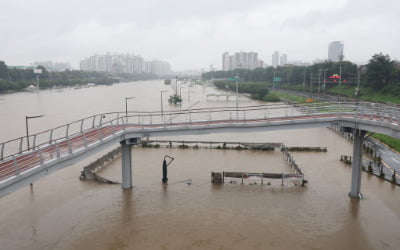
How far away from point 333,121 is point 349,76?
5957 centimetres

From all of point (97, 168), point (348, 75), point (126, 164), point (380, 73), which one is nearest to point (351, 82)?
point (348, 75)

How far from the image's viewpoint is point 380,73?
5741 cm

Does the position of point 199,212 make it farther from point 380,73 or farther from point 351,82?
point 351,82

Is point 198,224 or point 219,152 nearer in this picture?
point 198,224

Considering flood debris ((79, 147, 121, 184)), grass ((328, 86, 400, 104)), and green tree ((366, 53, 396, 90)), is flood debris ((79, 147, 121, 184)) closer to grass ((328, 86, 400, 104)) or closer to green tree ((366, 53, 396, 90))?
grass ((328, 86, 400, 104))

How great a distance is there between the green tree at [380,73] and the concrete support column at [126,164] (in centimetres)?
5339

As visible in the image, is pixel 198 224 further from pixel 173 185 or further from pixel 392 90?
pixel 392 90

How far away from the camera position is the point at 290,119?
17.5 m

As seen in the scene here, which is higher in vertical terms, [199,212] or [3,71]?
[3,71]

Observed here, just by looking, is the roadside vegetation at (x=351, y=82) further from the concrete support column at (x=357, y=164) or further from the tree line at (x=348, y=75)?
the concrete support column at (x=357, y=164)

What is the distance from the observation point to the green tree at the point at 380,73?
188 feet

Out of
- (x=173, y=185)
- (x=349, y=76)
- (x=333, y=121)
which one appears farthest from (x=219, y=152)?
(x=349, y=76)

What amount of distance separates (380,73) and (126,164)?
53.9 m

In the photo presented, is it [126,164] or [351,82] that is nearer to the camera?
[126,164]
